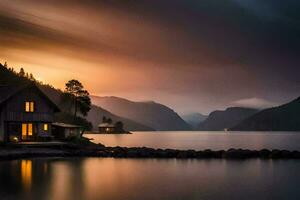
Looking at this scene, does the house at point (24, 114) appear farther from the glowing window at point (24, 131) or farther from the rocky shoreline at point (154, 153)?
the rocky shoreline at point (154, 153)

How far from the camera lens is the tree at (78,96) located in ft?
283

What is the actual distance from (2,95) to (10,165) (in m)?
19.8

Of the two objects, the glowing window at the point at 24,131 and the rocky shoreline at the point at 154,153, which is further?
the glowing window at the point at 24,131

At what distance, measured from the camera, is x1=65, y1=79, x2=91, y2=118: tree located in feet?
283

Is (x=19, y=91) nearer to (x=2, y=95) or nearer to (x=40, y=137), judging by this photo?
(x=2, y=95)

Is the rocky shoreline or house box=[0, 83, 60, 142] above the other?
house box=[0, 83, 60, 142]

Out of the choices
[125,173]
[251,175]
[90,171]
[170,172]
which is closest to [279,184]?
[251,175]

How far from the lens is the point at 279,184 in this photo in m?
39.5

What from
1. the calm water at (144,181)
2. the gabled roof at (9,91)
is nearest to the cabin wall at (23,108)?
the gabled roof at (9,91)

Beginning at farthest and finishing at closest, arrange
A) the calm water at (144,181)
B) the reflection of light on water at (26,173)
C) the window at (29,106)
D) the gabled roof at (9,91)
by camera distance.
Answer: the window at (29,106) → the gabled roof at (9,91) → the reflection of light on water at (26,173) → the calm water at (144,181)

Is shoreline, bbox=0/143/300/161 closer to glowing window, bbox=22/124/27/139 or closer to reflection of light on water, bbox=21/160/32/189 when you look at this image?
glowing window, bbox=22/124/27/139

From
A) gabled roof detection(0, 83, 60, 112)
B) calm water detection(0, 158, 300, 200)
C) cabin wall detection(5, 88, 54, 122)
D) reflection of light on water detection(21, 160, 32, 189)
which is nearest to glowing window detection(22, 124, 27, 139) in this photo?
cabin wall detection(5, 88, 54, 122)

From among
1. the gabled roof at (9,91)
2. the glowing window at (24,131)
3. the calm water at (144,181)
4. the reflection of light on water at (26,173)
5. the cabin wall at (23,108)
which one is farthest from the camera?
the glowing window at (24,131)

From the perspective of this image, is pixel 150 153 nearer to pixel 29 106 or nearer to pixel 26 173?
pixel 29 106
